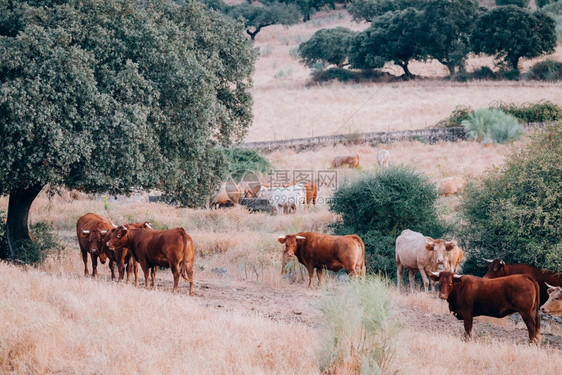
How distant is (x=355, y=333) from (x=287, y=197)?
16.5 meters

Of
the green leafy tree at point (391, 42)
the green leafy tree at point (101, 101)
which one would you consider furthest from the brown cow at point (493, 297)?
the green leafy tree at point (391, 42)

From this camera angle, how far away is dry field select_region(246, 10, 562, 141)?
46.8 meters

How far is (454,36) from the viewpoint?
5934 cm

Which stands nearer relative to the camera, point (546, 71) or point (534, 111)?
point (534, 111)

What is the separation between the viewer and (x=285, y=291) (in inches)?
584

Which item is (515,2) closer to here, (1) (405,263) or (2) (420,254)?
(1) (405,263)

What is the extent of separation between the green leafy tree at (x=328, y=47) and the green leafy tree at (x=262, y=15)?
63.8ft

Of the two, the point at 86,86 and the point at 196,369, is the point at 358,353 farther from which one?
the point at 86,86

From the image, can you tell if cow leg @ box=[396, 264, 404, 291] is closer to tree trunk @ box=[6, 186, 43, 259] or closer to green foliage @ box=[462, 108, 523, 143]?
tree trunk @ box=[6, 186, 43, 259]

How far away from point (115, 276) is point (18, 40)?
5.80m

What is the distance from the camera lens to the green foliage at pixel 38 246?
16.3 meters

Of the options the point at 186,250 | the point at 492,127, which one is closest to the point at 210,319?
the point at 186,250

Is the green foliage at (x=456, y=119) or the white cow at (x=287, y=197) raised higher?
the green foliage at (x=456, y=119)

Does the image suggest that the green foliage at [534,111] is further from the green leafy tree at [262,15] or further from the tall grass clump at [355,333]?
the green leafy tree at [262,15]
